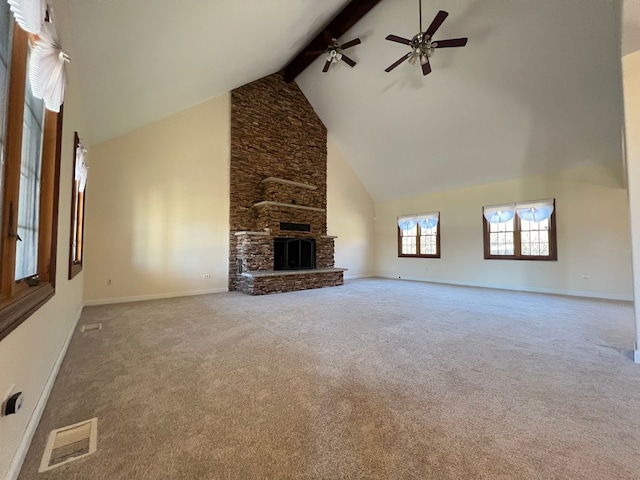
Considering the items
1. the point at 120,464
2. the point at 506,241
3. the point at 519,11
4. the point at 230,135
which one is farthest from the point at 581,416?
the point at 230,135

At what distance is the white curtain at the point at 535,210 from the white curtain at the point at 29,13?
779cm

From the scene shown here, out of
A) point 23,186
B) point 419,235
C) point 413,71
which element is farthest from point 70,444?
point 419,235

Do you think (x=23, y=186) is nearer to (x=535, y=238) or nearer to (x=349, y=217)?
(x=349, y=217)

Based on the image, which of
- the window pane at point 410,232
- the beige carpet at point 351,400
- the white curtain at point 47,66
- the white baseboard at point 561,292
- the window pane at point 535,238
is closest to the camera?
the beige carpet at point 351,400

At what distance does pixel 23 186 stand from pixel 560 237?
322 inches

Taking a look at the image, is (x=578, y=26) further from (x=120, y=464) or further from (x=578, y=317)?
(x=120, y=464)

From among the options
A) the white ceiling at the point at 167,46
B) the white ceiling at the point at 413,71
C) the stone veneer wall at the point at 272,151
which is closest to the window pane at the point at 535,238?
the white ceiling at the point at 413,71

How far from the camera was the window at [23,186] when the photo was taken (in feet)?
4.08

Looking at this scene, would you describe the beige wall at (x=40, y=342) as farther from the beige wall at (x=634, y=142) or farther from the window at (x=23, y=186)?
the beige wall at (x=634, y=142)

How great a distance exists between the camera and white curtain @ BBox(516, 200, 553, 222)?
5.83 meters

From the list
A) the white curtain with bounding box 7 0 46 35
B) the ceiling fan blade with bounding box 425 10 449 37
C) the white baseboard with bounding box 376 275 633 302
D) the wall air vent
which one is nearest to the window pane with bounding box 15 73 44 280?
the white curtain with bounding box 7 0 46 35

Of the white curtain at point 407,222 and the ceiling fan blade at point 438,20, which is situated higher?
the ceiling fan blade at point 438,20

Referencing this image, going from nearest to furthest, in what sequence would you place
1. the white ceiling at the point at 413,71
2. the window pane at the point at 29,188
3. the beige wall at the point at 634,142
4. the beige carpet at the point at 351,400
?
the beige carpet at the point at 351,400
the window pane at the point at 29,188
the beige wall at the point at 634,142
the white ceiling at the point at 413,71

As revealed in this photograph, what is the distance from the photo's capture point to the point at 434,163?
6.84 metres
